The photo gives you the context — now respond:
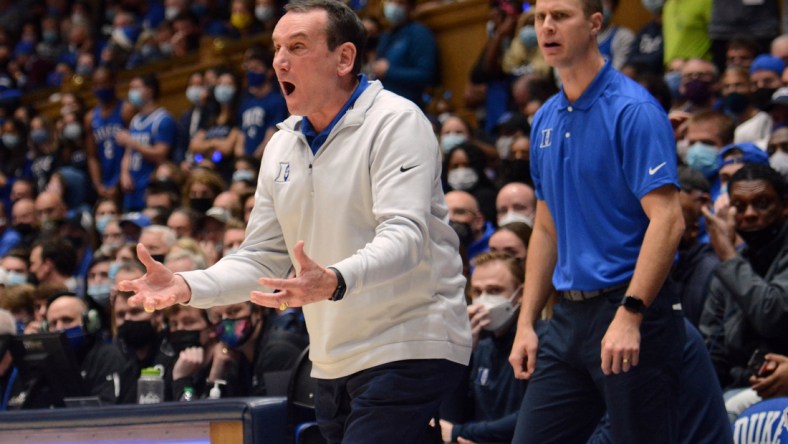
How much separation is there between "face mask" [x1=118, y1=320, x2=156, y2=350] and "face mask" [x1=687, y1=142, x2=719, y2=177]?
10.3ft

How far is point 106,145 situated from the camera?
1254cm

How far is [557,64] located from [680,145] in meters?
3.57

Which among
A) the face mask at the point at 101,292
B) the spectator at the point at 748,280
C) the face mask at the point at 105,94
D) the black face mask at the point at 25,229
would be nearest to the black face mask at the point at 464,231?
the spectator at the point at 748,280

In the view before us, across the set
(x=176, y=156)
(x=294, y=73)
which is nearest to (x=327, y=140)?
(x=294, y=73)

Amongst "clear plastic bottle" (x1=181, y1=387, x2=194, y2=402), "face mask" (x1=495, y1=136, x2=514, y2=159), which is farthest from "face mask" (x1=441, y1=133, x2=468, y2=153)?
"clear plastic bottle" (x1=181, y1=387, x2=194, y2=402)

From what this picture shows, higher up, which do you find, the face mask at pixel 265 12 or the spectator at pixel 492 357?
the face mask at pixel 265 12

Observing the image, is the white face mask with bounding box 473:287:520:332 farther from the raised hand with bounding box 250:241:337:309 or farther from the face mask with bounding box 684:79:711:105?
the face mask with bounding box 684:79:711:105

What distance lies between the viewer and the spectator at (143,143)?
460 inches

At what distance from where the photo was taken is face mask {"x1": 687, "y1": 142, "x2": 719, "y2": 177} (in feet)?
21.3

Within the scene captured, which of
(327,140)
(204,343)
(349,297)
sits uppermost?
(327,140)

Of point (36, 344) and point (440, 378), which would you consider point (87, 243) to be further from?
point (440, 378)

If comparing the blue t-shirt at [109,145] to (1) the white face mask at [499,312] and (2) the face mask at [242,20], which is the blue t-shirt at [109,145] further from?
(1) the white face mask at [499,312]

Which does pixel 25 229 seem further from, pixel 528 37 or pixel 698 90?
pixel 698 90

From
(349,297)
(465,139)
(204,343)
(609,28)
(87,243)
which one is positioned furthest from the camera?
(87,243)
